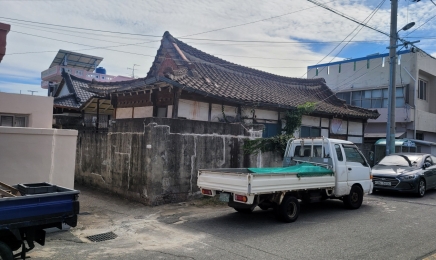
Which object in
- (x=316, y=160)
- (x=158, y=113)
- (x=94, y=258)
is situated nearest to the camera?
(x=94, y=258)

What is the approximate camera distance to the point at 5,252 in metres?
4.23

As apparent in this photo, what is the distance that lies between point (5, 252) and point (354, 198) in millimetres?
8444

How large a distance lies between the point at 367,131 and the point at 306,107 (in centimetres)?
1271

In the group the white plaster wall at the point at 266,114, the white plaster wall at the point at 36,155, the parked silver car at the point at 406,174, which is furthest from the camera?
the white plaster wall at the point at 266,114

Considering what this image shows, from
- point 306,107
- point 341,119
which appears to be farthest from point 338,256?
point 341,119

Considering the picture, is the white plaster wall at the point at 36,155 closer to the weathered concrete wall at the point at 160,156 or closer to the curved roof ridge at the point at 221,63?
the weathered concrete wall at the point at 160,156

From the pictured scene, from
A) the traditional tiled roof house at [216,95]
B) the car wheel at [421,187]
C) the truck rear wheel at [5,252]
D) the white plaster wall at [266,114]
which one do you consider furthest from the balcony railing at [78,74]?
the truck rear wheel at [5,252]

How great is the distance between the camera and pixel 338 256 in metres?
5.48

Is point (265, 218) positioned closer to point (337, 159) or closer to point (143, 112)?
point (337, 159)

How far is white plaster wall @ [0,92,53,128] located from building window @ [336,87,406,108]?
72.1 feet

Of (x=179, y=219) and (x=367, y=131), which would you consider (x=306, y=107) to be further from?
(x=367, y=131)

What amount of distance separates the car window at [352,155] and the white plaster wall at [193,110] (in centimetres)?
513

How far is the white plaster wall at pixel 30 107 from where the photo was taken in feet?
32.8

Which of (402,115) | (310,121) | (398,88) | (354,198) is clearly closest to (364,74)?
(398,88)
